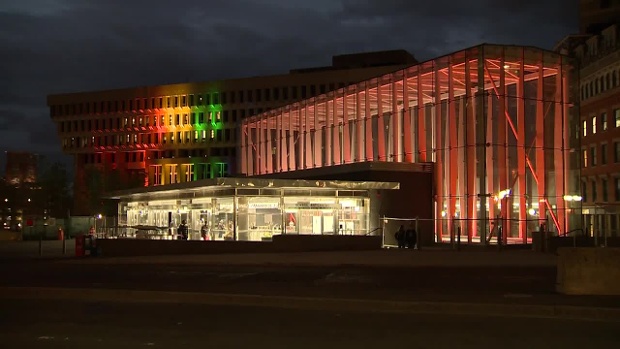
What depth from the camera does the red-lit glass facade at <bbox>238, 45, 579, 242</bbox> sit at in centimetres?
4319

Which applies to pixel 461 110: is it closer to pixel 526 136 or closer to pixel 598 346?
pixel 526 136

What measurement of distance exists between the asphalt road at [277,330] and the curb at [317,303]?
589 mm

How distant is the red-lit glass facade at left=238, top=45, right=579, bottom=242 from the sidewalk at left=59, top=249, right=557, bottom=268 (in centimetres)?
744

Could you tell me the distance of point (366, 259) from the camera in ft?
98.1

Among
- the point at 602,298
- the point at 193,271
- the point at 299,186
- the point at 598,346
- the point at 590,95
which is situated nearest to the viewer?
the point at 598,346

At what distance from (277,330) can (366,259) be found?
17.0 m

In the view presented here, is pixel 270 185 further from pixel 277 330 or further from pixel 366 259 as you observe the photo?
pixel 277 330

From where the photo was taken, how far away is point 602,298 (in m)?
16.2

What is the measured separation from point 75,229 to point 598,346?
63.7 m

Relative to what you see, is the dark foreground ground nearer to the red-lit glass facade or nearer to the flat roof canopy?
the flat roof canopy

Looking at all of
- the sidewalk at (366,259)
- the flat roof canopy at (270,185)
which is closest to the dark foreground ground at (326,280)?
the sidewalk at (366,259)

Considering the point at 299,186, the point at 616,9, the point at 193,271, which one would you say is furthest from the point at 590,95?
the point at 193,271

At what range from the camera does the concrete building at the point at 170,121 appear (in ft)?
365

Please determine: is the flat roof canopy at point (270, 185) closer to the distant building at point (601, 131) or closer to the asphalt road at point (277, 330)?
the distant building at point (601, 131)
